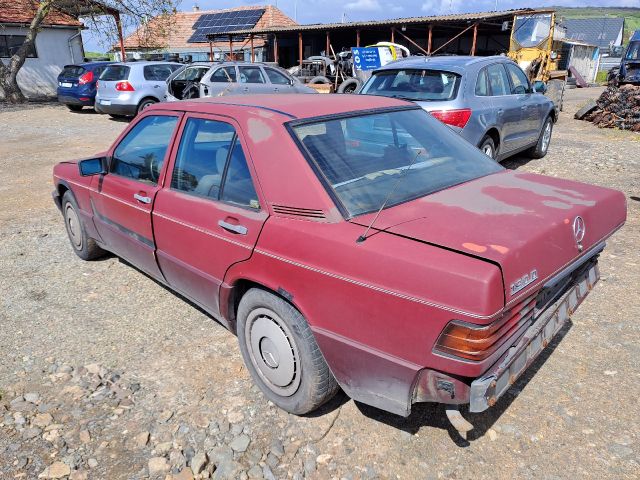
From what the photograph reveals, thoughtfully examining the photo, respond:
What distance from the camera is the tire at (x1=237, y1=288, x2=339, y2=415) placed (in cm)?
250

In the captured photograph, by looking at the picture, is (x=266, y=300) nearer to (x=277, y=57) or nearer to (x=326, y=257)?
(x=326, y=257)

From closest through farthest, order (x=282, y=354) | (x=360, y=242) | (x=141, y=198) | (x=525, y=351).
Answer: (x=360, y=242) < (x=525, y=351) < (x=282, y=354) < (x=141, y=198)

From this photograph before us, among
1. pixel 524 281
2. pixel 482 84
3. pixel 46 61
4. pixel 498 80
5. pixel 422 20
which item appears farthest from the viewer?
pixel 46 61

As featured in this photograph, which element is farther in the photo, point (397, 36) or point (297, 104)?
point (397, 36)

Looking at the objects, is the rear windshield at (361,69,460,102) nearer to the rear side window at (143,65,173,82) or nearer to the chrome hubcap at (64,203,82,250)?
the chrome hubcap at (64,203,82,250)

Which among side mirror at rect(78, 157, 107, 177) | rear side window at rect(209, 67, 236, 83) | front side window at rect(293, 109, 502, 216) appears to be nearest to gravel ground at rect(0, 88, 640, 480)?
side mirror at rect(78, 157, 107, 177)

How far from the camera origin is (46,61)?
23.6 metres

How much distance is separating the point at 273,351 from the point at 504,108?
5595 mm

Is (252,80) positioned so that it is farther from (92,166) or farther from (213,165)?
(213,165)

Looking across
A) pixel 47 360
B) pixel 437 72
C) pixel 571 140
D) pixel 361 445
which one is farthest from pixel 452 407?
pixel 571 140

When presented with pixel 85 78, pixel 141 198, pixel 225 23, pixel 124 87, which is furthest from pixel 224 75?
pixel 225 23

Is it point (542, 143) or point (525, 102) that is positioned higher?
point (525, 102)

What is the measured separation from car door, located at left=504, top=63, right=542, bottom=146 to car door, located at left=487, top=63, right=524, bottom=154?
0.15 m

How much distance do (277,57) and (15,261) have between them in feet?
85.6
